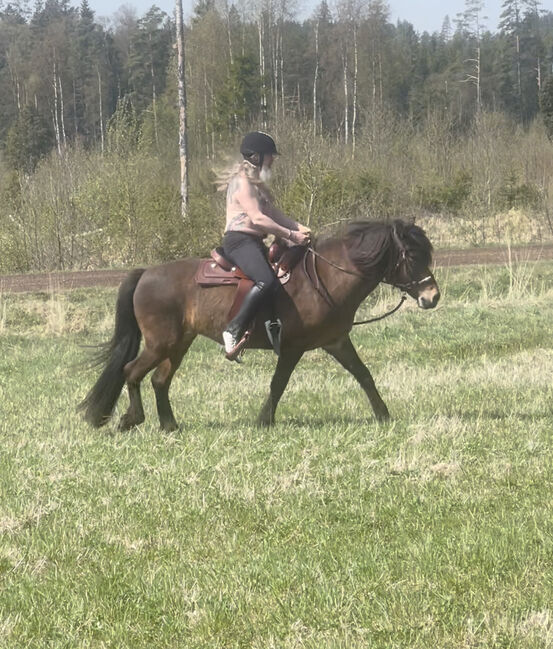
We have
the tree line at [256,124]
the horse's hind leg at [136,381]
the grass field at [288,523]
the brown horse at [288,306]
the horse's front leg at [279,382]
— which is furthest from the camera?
the tree line at [256,124]

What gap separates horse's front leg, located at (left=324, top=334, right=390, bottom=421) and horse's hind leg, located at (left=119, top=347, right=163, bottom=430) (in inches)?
63.5

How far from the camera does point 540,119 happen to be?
55.6 meters

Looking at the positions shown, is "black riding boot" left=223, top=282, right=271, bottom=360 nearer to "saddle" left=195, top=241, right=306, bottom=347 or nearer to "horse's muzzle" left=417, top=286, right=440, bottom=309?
"saddle" left=195, top=241, right=306, bottom=347

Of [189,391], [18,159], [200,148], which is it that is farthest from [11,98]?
[189,391]

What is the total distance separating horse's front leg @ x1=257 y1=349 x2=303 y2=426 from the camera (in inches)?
332

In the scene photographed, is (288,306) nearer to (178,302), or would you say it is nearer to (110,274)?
(178,302)

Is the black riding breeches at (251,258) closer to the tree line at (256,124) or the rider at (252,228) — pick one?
the rider at (252,228)

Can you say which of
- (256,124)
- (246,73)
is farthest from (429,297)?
(246,73)

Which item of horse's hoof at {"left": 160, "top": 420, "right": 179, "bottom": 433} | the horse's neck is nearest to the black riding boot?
the horse's neck

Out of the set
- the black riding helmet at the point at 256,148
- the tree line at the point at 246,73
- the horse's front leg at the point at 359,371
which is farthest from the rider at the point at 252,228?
the tree line at the point at 246,73

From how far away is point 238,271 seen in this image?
27.1 feet

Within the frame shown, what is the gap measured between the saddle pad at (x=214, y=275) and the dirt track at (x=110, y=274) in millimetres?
11690

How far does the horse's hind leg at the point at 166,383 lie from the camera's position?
28.6 ft

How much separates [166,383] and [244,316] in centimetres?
120
